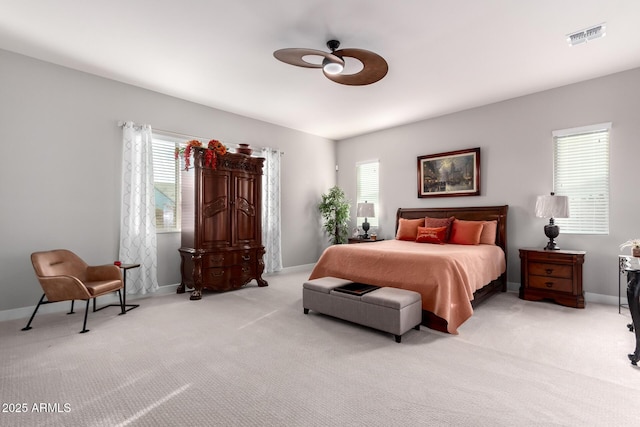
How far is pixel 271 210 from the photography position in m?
6.16

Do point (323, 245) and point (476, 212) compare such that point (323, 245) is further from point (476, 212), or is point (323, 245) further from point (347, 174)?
point (476, 212)

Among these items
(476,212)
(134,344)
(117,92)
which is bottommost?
(134,344)

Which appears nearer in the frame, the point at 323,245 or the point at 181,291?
the point at 181,291

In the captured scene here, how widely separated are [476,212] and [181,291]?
5.05 metres

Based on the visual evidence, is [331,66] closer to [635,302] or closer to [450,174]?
[635,302]

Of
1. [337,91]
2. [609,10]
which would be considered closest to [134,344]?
[337,91]

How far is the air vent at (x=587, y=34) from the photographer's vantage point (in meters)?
3.06

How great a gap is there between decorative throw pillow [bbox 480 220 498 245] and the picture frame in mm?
690

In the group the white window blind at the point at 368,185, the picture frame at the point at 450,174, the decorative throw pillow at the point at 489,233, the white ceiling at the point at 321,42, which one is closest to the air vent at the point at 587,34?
the white ceiling at the point at 321,42

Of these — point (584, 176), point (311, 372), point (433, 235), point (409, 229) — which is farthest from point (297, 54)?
point (584, 176)

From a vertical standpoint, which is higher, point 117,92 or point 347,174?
point 117,92

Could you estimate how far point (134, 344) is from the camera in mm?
Answer: 2881

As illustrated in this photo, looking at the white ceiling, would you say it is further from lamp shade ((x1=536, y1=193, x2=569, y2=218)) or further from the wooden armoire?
lamp shade ((x1=536, y1=193, x2=569, y2=218))

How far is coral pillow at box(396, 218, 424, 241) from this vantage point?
18.3 ft
